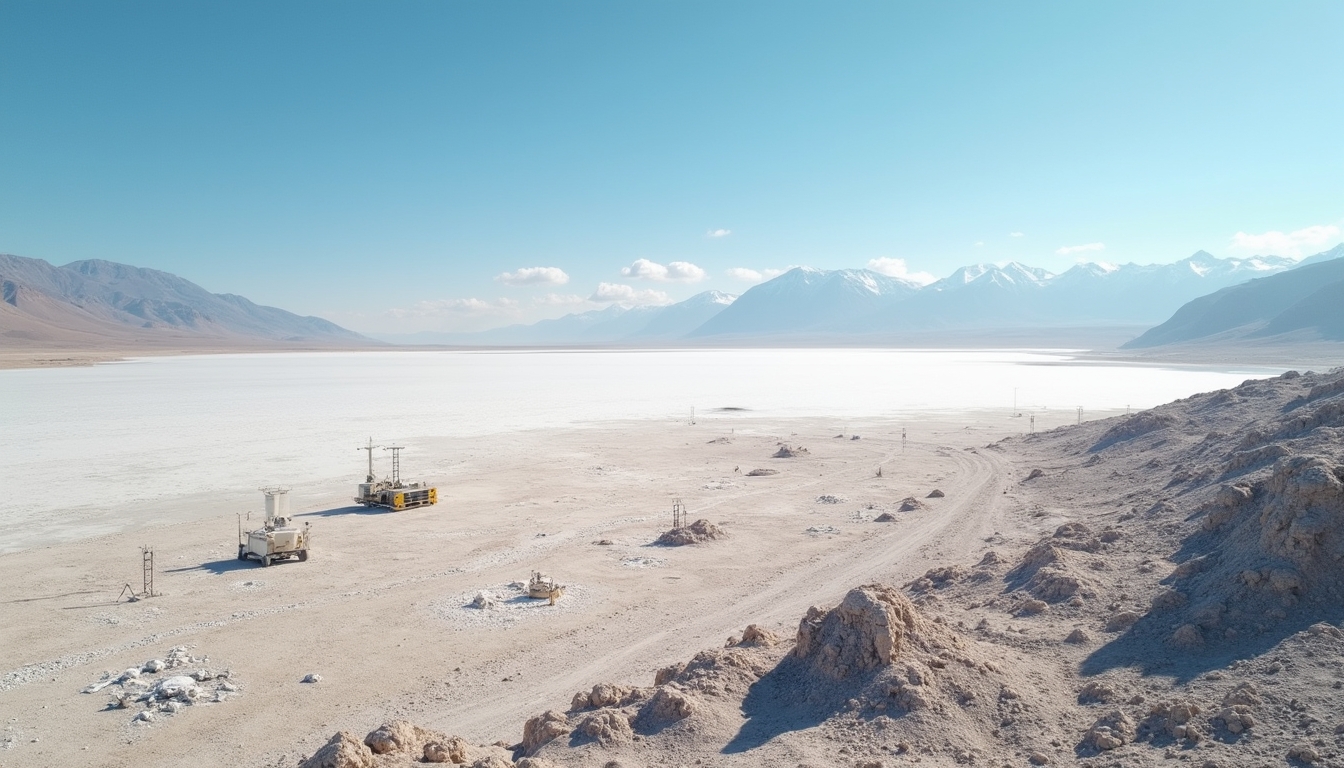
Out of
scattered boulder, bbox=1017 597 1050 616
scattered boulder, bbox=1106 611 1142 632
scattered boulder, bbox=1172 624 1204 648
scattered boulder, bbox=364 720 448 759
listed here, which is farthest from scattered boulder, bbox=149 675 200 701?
scattered boulder, bbox=1172 624 1204 648

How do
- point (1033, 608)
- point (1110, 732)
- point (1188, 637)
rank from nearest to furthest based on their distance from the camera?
point (1110, 732), point (1188, 637), point (1033, 608)

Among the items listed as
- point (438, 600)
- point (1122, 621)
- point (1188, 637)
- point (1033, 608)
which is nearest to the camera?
point (1188, 637)

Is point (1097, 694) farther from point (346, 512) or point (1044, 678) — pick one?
point (346, 512)

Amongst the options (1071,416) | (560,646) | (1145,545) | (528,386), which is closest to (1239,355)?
(1071,416)

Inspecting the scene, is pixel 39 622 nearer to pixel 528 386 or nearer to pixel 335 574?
pixel 335 574

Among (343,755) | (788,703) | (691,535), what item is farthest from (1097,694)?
(691,535)

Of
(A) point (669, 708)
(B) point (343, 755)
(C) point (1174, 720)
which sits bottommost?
(A) point (669, 708)

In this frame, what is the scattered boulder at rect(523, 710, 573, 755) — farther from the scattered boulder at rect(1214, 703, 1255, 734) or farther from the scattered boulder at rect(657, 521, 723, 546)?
the scattered boulder at rect(657, 521, 723, 546)
